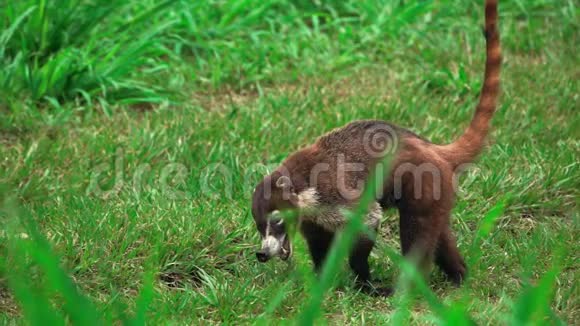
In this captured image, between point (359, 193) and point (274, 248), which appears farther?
point (359, 193)

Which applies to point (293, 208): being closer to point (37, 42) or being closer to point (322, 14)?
point (37, 42)

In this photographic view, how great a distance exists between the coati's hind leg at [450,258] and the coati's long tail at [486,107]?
0.36 metres

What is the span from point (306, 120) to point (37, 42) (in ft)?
5.99

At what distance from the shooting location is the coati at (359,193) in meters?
4.10

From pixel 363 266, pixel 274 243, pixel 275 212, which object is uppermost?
pixel 275 212

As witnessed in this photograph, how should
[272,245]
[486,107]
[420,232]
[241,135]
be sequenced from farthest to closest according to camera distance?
[241,135] → [486,107] → [420,232] → [272,245]

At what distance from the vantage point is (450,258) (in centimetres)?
431

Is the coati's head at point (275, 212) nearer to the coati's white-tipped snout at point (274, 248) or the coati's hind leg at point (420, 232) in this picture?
the coati's white-tipped snout at point (274, 248)

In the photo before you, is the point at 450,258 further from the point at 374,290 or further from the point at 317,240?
the point at 317,240

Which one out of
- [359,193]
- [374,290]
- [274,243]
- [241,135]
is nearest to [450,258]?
[374,290]

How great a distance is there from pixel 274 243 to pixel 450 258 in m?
0.82

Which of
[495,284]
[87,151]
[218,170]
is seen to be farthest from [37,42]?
[495,284]

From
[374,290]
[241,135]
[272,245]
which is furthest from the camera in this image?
[241,135]

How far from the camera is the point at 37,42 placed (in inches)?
248
